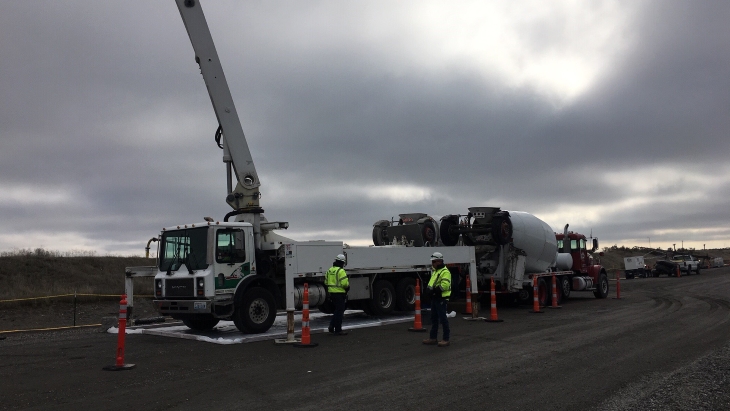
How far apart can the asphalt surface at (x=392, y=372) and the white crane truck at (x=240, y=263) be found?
1047 millimetres

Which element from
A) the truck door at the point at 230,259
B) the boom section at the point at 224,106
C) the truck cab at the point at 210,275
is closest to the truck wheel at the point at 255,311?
the truck cab at the point at 210,275

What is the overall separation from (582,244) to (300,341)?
56.7 ft

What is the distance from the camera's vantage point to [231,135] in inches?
580

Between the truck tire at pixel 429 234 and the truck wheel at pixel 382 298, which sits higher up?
the truck tire at pixel 429 234

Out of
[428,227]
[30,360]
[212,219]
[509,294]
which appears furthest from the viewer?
[509,294]

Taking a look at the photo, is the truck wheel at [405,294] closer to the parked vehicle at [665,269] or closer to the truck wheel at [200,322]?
the truck wheel at [200,322]

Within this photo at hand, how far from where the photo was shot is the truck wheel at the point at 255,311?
1230cm

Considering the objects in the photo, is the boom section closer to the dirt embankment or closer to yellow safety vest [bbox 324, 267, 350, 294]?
yellow safety vest [bbox 324, 267, 350, 294]

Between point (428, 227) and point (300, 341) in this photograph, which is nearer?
point (300, 341)

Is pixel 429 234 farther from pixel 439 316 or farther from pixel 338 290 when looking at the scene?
pixel 439 316

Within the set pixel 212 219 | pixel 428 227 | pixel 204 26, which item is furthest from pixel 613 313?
pixel 204 26

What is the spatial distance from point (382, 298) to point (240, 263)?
5.11 m

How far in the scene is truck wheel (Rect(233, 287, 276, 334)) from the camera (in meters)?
12.3

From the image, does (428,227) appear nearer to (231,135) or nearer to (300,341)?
(231,135)
